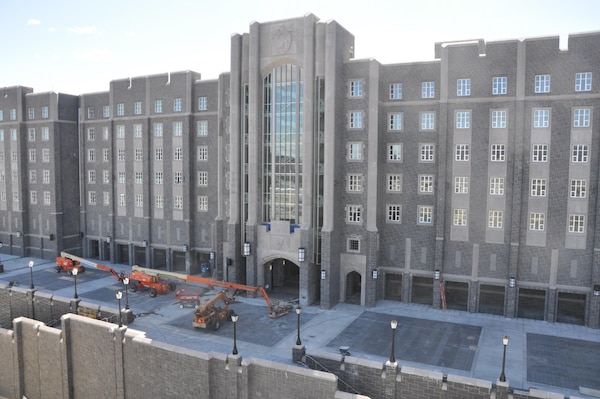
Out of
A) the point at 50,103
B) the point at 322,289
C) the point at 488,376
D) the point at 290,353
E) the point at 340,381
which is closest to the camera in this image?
the point at 340,381

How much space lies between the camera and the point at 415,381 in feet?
A: 71.3

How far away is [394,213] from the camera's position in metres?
41.5

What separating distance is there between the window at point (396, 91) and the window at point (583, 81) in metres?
13.1

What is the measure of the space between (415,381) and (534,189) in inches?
855

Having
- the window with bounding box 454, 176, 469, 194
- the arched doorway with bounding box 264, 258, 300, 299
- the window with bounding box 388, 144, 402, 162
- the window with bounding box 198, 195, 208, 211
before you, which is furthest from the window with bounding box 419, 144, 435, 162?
the window with bounding box 198, 195, 208, 211

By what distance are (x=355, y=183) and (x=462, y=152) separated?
9.01 m

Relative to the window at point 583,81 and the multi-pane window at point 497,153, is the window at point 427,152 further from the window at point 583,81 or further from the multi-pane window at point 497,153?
the window at point 583,81

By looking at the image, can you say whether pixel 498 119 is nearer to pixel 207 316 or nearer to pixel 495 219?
pixel 495 219

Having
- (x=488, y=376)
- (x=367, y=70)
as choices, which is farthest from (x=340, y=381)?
(x=367, y=70)

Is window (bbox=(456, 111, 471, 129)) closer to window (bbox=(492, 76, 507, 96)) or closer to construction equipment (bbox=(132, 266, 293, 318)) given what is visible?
window (bbox=(492, 76, 507, 96))

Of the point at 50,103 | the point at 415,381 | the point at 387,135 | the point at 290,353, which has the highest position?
the point at 50,103

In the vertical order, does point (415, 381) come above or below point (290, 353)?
above

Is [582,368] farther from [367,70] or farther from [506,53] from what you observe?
[367,70]

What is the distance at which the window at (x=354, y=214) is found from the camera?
41.1m
